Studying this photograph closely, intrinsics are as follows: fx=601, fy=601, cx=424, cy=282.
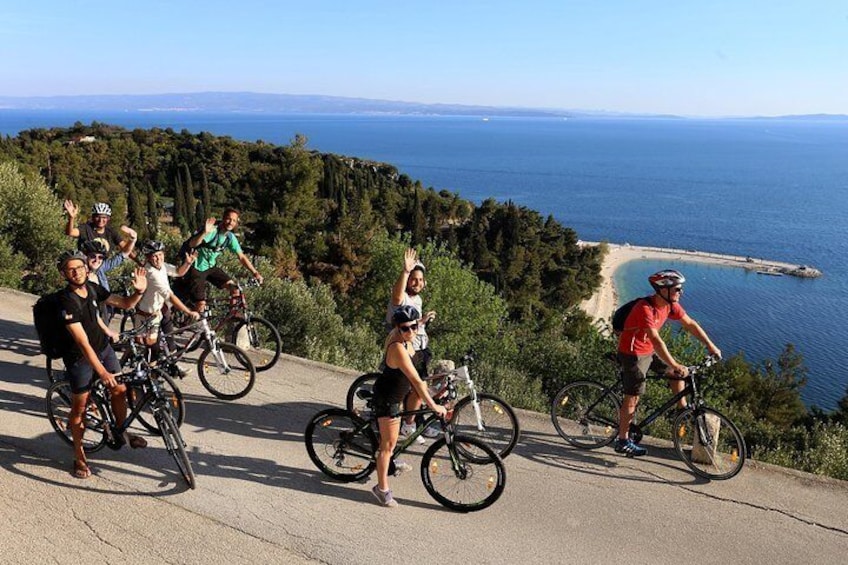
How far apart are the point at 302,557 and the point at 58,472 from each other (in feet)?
9.80

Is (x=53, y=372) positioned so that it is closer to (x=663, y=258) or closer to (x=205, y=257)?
(x=205, y=257)

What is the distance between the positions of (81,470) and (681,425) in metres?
6.38

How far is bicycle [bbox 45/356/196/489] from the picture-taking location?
235 inches

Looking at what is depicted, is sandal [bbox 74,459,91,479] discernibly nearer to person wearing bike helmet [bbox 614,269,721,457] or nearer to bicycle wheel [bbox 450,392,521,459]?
bicycle wheel [bbox 450,392,521,459]

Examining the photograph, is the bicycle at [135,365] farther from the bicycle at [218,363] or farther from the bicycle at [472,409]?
the bicycle at [472,409]

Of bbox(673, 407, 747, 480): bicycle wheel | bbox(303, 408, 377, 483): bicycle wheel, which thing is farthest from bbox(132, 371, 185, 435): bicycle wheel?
bbox(673, 407, 747, 480): bicycle wheel

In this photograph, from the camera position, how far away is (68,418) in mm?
6555

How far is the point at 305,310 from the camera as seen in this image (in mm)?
13055

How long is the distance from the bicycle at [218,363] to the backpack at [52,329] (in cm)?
214

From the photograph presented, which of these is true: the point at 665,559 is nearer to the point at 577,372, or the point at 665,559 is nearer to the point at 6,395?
the point at 6,395

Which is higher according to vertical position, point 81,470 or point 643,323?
point 643,323

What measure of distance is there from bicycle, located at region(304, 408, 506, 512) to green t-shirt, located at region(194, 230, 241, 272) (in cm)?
370

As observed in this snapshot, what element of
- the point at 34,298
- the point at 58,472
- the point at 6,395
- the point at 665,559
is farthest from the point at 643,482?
the point at 34,298

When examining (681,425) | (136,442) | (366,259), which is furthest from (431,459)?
(366,259)
